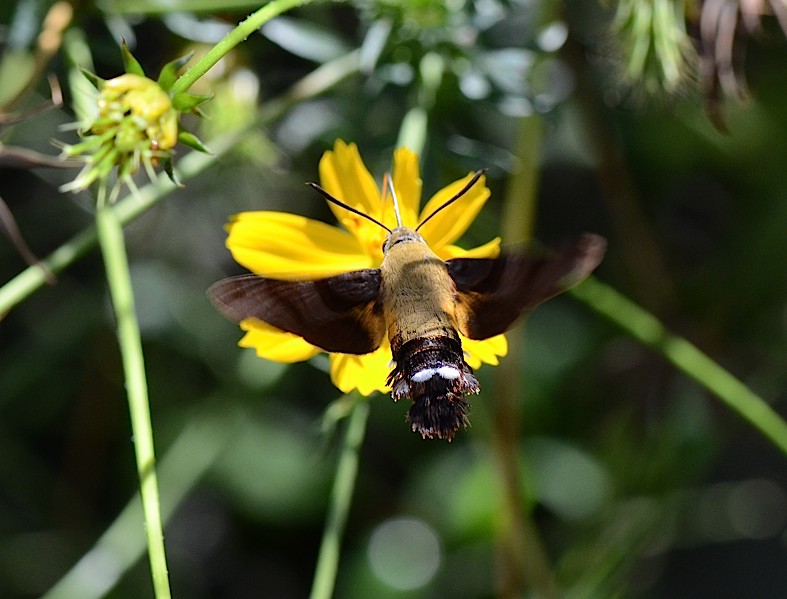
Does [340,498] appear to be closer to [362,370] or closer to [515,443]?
[362,370]

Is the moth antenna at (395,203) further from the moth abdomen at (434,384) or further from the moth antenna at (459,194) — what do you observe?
the moth abdomen at (434,384)

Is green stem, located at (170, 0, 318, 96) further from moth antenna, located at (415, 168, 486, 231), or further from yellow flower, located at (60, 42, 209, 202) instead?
moth antenna, located at (415, 168, 486, 231)

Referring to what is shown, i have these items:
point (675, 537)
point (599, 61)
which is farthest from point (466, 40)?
point (675, 537)

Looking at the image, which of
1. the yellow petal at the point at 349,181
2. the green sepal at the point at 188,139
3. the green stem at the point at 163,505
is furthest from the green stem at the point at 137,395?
the green stem at the point at 163,505

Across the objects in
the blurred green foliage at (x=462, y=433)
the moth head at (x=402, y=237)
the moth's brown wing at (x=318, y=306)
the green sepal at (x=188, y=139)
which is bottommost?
the moth's brown wing at (x=318, y=306)

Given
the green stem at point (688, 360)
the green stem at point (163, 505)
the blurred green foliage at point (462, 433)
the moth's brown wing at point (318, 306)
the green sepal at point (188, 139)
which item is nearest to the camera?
the moth's brown wing at point (318, 306)

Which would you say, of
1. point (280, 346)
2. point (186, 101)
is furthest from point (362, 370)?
point (186, 101)

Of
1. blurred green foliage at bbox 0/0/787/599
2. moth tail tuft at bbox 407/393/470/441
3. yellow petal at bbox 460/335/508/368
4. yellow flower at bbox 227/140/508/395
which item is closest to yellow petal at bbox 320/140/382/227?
A: yellow flower at bbox 227/140/508/395
